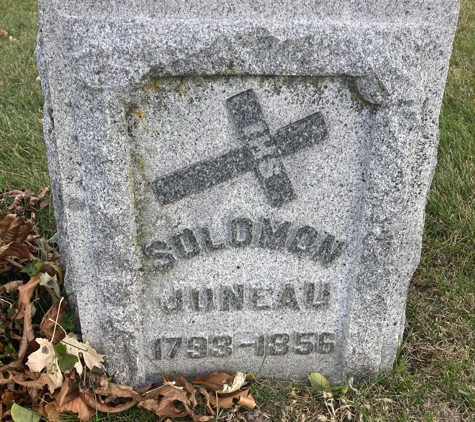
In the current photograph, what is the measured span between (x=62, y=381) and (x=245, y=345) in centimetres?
60

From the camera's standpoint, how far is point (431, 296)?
222cm

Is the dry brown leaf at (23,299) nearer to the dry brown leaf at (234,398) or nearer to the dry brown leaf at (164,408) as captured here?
the dry brown leaf at (164,408)

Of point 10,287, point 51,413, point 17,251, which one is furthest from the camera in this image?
point 17,251

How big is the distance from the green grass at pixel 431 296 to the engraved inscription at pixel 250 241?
1.70ft

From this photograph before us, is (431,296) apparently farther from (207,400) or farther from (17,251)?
(17,251)

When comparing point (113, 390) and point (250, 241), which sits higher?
point (250, 241)

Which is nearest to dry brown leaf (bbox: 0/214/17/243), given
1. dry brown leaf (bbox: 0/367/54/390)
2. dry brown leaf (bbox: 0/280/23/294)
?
dry brown leaf (bbox: 0/280/23/294)

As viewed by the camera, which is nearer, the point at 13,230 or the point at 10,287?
the point at 10,287

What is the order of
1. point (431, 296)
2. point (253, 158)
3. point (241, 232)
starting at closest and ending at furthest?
1. point (253, 158)
2. point (241, 232)
3. point (431, 296)

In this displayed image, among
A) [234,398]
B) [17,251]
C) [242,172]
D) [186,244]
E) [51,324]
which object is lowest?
[234,398]

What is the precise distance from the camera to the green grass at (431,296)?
1777 mm

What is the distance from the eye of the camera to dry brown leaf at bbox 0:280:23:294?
1.96 metres

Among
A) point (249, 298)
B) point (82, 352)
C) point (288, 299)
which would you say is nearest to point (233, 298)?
point (249, 298)

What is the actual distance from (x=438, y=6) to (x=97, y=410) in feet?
4.98
